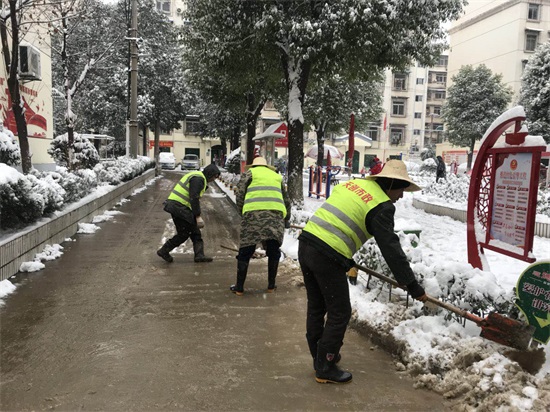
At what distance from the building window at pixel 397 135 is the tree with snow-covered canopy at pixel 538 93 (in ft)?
90.4

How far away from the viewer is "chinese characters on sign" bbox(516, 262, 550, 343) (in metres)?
3.20

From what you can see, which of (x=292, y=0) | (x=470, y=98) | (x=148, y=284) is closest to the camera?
(x=148, y=284)

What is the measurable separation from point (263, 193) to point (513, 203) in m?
2.56

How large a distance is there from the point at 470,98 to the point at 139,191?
83.7 ft

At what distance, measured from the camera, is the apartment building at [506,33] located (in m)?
40.8

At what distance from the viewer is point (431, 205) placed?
12414 mm

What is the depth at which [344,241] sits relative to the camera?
3.21 metres

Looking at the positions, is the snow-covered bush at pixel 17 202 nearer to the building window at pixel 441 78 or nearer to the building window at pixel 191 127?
the building window at pixel 191 127

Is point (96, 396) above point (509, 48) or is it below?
below

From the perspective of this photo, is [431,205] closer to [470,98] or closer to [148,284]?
[148,284]

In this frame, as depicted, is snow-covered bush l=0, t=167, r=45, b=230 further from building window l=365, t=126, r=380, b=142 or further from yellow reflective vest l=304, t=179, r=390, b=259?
building window l=365, t=126, r=380, b=142

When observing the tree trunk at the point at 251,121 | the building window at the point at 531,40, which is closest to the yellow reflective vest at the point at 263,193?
the tree trunk at the point at 251,121

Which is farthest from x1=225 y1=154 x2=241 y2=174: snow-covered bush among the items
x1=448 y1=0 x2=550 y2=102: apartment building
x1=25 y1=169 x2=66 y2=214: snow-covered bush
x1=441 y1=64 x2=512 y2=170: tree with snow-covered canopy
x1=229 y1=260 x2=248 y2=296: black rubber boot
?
x1=448 y1=0 x2=550 y2=102: apartment building

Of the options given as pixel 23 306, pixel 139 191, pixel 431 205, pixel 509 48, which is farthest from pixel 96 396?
pixel 509 48
